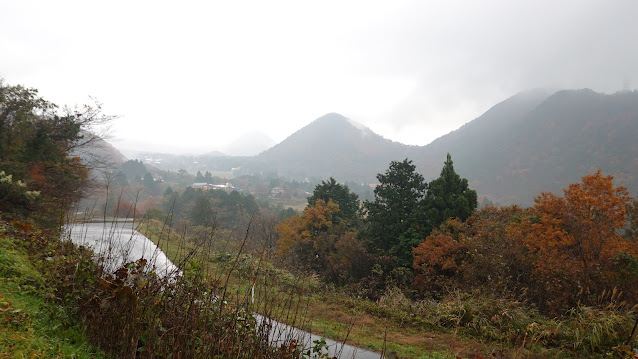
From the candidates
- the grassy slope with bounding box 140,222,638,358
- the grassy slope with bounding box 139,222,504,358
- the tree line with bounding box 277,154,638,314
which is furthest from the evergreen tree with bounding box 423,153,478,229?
the grassy slope with bounding box 139,222,504,358

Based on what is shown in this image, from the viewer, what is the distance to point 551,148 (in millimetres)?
130000

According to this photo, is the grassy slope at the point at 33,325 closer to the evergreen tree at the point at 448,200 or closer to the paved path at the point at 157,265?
the paved path at the point at 157,265

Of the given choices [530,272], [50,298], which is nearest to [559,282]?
[530,272]

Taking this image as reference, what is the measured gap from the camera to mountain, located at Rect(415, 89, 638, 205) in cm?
10712

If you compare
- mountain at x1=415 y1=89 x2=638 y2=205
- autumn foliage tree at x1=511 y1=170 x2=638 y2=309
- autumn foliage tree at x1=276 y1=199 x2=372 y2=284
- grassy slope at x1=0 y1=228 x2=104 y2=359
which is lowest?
autumn foliage tree at x1=276 y1=199 x2=372 y2=284

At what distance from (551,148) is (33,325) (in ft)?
514

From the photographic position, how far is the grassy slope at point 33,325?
8.98ft

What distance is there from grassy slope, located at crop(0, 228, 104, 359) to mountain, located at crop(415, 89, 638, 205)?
104755 millimetres

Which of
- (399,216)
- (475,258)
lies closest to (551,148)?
(399,216)

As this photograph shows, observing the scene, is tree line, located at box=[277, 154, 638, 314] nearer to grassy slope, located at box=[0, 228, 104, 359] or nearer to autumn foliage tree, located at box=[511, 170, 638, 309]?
autumn foliage tree, located at box=[511, 170, 638, 309]

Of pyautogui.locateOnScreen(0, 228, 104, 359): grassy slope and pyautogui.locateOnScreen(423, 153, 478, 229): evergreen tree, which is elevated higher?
pyautogui.locateOnScreen(423, 153, 478, 229): evergreen tree

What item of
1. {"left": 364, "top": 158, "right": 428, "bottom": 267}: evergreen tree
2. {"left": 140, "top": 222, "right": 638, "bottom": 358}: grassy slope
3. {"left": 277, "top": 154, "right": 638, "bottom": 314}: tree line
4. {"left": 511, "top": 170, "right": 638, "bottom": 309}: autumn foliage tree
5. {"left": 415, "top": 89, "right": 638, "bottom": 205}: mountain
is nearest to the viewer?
{"left": 140, "top": 222, "right": 638, "bottom": 358}: grassy slope

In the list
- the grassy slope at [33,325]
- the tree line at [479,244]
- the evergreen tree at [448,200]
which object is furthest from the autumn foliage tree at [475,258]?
the grassy slope at [33,325]

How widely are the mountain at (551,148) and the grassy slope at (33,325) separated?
344 ft
